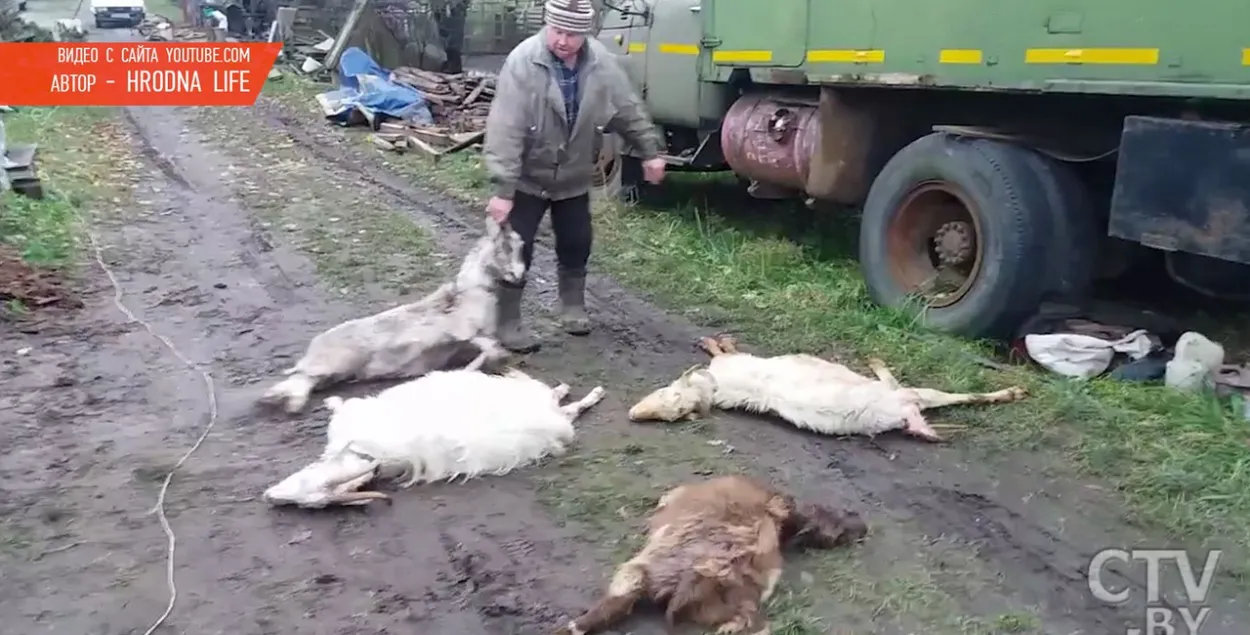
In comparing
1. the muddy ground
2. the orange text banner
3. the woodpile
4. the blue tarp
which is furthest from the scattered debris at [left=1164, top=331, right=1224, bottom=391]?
the orange text banner

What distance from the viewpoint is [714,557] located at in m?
3.16

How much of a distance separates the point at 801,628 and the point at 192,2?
39.5m

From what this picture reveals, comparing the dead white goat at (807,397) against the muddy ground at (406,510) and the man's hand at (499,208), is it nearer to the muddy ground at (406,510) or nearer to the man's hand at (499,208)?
the muddy ground at (406,510)

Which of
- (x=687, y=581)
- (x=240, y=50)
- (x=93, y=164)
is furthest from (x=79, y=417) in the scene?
(x=240, y=50)

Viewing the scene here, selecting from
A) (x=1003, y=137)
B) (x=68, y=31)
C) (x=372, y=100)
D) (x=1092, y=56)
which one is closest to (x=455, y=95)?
(x=372, y=100)

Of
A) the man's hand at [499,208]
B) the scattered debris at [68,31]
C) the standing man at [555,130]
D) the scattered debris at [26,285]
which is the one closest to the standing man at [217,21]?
the scattered debris at [68,31]

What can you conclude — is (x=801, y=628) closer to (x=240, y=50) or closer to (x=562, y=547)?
(x=562, y=547)

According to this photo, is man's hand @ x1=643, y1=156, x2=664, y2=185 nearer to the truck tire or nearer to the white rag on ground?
the truck tire

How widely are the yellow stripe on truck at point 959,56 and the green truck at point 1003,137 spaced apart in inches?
0.5

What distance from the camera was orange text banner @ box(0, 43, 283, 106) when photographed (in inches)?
672

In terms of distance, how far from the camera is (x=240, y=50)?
22.9 meters

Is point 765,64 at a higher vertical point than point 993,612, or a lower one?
higher

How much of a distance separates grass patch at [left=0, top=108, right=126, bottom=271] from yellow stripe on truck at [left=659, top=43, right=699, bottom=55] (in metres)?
4.45

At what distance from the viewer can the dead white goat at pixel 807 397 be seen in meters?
4.60
